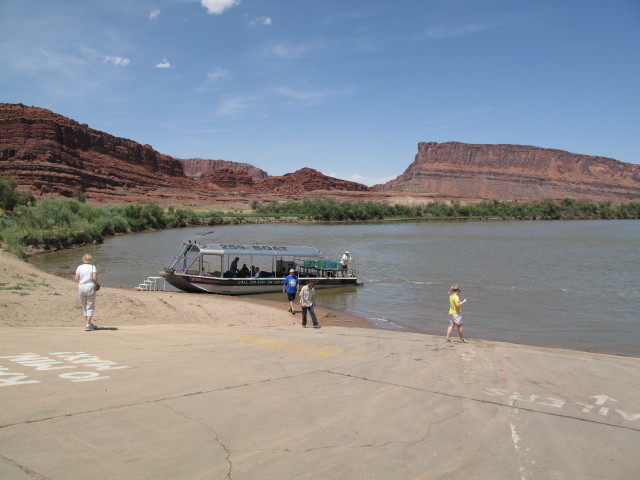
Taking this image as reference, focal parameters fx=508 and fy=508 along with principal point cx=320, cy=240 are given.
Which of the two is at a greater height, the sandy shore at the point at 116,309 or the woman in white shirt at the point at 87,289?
the woman in white shirt at the point at 87,289

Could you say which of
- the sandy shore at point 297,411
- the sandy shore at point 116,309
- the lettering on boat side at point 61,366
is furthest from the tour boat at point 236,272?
the lettering on boat side at point 61,366

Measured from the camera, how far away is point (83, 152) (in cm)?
13762

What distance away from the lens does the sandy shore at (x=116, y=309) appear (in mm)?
12125

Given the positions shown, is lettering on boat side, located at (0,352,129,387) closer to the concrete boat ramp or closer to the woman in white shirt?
the concrete boat ramp

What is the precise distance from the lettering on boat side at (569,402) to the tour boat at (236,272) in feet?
51.5

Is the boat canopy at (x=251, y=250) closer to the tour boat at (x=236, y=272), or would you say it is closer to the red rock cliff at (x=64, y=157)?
the tour boat at (x=236, y=272)

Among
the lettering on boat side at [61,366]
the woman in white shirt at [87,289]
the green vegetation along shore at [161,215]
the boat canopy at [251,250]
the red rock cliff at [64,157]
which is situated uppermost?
the red rock cliff at [64,157]

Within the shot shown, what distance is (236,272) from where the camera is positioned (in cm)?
2259

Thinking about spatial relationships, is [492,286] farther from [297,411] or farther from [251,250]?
[297,411]

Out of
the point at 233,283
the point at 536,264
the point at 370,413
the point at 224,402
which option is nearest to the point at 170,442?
the point at 224,402

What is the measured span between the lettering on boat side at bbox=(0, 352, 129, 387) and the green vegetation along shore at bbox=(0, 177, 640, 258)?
22.9 meters

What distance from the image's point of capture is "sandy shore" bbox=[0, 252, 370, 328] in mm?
12125

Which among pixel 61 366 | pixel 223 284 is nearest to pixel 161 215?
pixel 223 284

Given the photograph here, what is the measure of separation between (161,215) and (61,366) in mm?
69330
